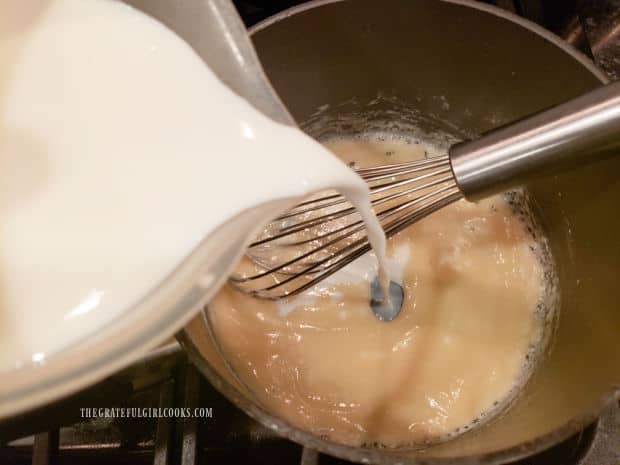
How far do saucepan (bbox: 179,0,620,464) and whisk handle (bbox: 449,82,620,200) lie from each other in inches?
3.2

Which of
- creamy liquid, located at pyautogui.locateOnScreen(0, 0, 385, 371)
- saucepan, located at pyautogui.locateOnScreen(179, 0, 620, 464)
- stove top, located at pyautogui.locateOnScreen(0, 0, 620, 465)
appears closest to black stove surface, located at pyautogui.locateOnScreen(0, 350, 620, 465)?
stove top, located at pyautogui.locateOnScreen(0, 0, 620, 465)

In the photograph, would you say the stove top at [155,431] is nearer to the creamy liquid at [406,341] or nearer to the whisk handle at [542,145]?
the creamy liquid at [406,341]

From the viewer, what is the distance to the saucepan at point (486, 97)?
2.15 feet

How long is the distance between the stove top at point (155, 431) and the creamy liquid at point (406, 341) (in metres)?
0.07

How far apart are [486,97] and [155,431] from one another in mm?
683

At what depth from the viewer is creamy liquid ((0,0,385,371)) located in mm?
438

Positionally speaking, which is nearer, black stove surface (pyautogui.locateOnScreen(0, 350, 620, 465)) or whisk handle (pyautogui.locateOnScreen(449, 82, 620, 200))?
whisk handle (pyautogui.locateOnScreen(449, 82, 620, 200))

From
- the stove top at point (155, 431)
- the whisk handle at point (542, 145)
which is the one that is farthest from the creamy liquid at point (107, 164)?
the stove top at point (155, 431)

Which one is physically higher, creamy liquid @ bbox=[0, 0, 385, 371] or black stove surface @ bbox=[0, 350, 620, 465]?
creamy liquid @ bbox=[0, 0, 385, 371]

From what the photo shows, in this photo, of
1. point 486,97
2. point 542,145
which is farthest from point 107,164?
point 486,97

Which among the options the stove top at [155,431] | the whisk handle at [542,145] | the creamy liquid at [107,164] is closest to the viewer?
the creamy liquid at [107,164]

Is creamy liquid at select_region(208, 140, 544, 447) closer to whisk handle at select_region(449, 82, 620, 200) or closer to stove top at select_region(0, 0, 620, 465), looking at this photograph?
stove top at select_region(0, 0, 620, 465)

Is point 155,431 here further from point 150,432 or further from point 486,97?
point 486,97

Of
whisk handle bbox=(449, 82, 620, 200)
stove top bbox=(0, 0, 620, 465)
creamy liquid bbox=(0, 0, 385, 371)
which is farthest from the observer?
stove top bbox=(0, 0, 620, 465)
